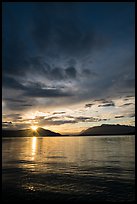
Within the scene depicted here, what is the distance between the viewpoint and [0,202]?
1.75 metres

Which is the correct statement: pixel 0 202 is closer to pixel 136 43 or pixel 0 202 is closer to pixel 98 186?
pixel 136 43

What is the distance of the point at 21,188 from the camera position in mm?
9539

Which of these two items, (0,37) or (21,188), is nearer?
(0,37)

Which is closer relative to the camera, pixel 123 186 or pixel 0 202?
pixel 0 202

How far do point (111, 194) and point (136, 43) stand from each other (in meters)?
7.72

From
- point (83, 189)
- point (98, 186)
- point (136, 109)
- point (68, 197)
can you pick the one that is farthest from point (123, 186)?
point (136, 109)

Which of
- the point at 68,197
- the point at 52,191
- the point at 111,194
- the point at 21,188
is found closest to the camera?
the point at 68,197

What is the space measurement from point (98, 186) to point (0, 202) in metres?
8.54

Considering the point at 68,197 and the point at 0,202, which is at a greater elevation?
the point at 0,202

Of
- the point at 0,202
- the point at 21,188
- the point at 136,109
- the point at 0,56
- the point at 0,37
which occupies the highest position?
the point at 0,37

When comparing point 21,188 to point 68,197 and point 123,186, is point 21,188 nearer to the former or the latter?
point 68,197

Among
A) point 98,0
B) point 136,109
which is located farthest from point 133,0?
point 136,109

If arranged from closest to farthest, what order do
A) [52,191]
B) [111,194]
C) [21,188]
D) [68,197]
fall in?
[68,197] → [111,194] → [52,191] → [21,188]

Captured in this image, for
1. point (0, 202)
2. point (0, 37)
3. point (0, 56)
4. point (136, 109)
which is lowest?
point (0, 202)
